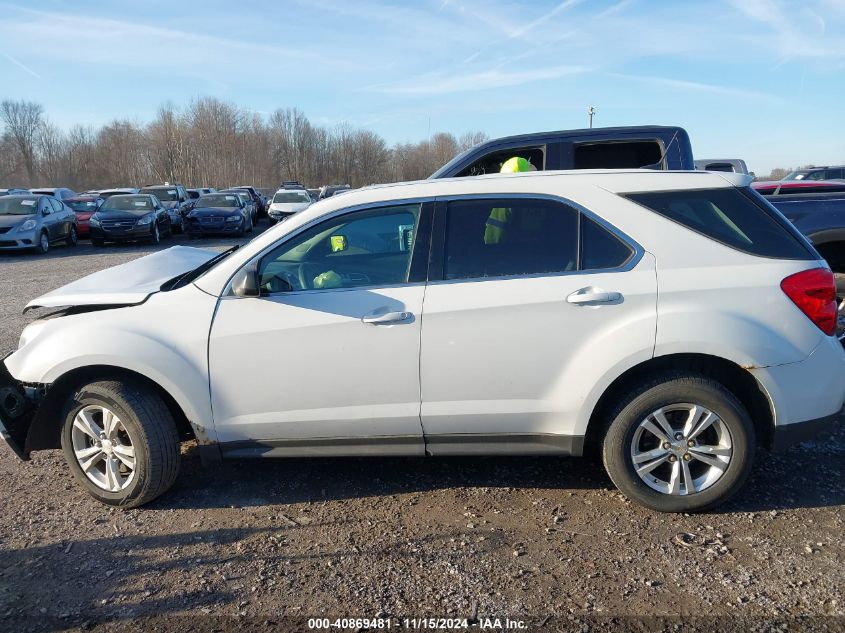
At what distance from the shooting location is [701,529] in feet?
10.9

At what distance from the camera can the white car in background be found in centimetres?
2483

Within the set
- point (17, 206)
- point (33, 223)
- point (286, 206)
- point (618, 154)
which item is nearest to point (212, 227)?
point (286, 206)

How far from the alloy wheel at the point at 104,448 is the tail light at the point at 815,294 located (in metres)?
3.63

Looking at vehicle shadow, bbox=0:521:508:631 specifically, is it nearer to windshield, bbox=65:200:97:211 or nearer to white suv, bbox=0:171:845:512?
white suv, bbox=0:171:845:512

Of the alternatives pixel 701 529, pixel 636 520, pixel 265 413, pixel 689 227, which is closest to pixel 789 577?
pixel 701 529

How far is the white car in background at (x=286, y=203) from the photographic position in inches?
977

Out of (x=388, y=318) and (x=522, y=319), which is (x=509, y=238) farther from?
(x=388, y=318)

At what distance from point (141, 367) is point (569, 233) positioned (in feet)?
7.97

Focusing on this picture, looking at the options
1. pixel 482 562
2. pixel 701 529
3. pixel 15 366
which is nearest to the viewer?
pixel 482 562

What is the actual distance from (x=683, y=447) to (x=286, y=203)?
24.0m

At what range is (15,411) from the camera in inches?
151

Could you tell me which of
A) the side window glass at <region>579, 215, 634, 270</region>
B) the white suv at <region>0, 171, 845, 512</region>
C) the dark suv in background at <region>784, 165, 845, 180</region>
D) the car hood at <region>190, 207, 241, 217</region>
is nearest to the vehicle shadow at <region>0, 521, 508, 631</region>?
the white suv at <region>0, 171, 845, 512</region>

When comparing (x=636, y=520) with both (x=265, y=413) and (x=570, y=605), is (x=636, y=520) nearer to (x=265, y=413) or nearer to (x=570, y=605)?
(x=570, y=605)

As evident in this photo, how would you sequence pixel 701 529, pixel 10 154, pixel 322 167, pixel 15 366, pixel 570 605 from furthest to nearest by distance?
pixel 322 167 < pixel 10 154 < pixel 15 366 < pixel 701 529 < pixel 570 605
